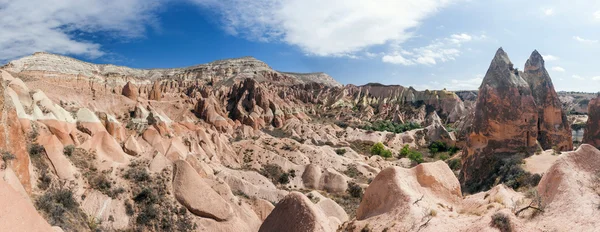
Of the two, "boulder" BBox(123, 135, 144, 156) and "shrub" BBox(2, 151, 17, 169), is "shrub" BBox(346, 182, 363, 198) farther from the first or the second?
"shrub" BBox(2, 151, 17, 169)

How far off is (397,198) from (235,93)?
97.6 metres

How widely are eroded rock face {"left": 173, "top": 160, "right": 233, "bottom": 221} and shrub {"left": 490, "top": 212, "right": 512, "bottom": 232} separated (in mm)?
18675

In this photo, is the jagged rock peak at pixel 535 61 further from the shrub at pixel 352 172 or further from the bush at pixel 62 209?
the bush at pixel 62 209

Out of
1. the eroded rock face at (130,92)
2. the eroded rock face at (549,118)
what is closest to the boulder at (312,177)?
the eroded rock face at (549,118)

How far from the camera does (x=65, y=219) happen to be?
18.7 m

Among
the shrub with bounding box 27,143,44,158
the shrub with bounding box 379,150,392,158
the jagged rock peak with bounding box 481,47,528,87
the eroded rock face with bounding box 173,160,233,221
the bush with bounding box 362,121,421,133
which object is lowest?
the shrub with bounding box 379,150,392,158

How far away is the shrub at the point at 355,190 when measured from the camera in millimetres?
38909

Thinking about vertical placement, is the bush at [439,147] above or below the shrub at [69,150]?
below

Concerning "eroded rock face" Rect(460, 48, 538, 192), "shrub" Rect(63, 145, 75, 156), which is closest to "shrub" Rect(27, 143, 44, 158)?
"shrub" Rect(63, 145, 75, 156)

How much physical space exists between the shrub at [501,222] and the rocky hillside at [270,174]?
0.10ft

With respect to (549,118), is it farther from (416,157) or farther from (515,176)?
(416,157)

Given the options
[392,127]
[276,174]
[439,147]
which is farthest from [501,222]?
[392,127]

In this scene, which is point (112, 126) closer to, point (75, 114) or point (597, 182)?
point (75, 114)

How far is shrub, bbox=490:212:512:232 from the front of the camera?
9.16m
